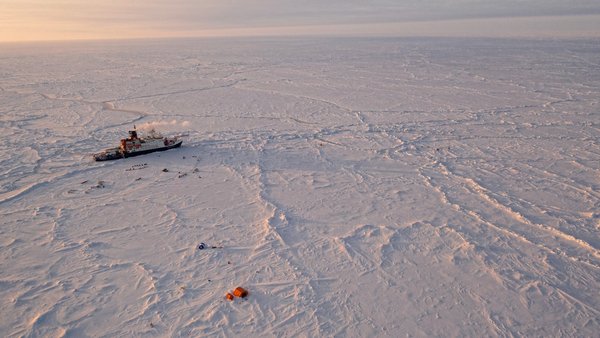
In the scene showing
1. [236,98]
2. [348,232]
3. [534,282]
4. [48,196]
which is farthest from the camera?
[236,98]

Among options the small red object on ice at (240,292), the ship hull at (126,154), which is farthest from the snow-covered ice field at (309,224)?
the ship hull at (126,154)

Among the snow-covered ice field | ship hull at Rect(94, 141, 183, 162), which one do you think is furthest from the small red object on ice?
ship hull at Rect(94, 141, 183, 162)

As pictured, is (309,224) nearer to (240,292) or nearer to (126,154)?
(240,292)

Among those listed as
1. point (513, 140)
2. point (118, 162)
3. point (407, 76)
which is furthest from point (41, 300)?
point (407, 76)

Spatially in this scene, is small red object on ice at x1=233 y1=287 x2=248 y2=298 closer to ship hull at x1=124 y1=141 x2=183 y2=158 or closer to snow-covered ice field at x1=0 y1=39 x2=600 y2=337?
snow-covered ice field at x1=0 y1=39 x2=600 y2=337

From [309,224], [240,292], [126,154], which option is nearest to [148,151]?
[126,154]

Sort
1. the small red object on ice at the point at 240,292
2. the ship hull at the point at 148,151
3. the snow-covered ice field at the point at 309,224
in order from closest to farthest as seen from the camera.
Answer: the snow-covered ice field at the point at 309,224 < the small red object on ice at the point at 240,292 < the ship hull at the point at 148,151

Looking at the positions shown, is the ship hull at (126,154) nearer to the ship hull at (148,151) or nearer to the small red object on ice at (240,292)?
the ship hull at (148,151)

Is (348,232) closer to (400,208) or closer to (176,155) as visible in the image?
(400,208)
